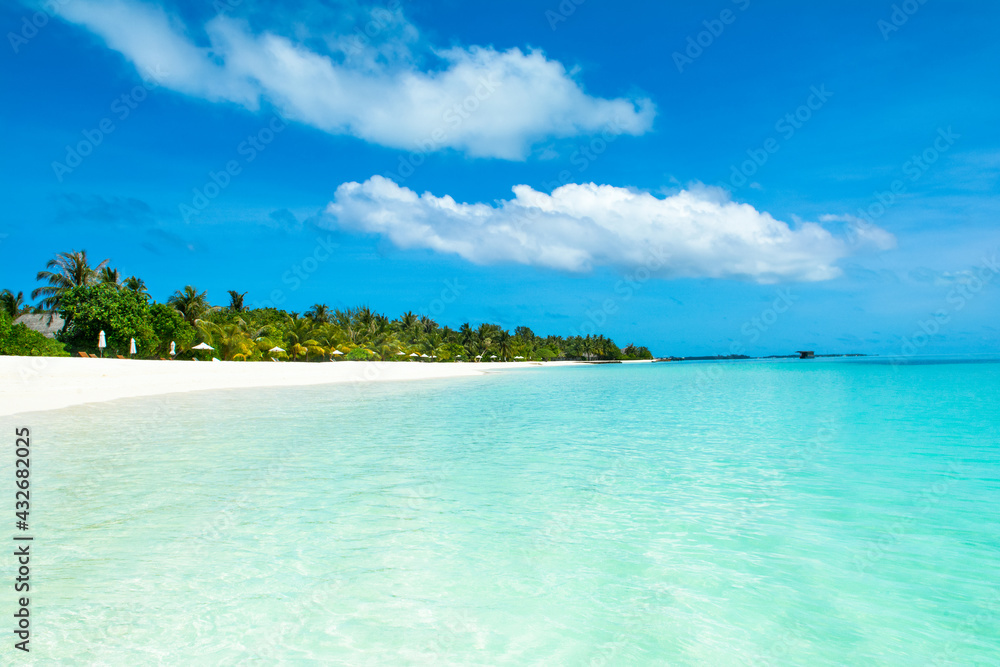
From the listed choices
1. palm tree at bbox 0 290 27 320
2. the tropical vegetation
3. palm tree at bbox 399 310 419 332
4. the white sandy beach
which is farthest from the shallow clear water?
palm tree at bbox 399 310 419 332

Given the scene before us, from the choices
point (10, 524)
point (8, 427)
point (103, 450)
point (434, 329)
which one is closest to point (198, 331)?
point (8, 427)

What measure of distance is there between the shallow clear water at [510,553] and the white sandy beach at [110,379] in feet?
35.8

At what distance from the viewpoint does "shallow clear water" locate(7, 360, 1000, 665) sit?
3.52 metres

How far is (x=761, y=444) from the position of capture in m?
11.3

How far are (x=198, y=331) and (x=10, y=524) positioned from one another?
4108 centimetres

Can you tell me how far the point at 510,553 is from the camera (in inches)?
199

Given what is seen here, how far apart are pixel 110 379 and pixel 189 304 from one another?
22400 mm

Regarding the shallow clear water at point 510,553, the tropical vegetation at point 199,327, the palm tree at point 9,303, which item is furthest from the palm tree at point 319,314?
the shallow clear water at point 510,553

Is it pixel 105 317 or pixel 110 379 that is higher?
pixel 105 317

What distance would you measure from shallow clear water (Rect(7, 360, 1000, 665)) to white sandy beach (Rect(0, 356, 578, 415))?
35.8 ft

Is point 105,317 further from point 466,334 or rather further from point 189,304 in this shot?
point 466,334

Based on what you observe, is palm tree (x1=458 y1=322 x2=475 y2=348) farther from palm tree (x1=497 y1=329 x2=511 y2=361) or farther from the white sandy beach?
the white sandy beach

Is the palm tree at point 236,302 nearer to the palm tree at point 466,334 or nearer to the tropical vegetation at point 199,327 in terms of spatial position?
the tropical vegetation at point 199,327

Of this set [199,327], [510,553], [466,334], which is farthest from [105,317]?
[466,334]
